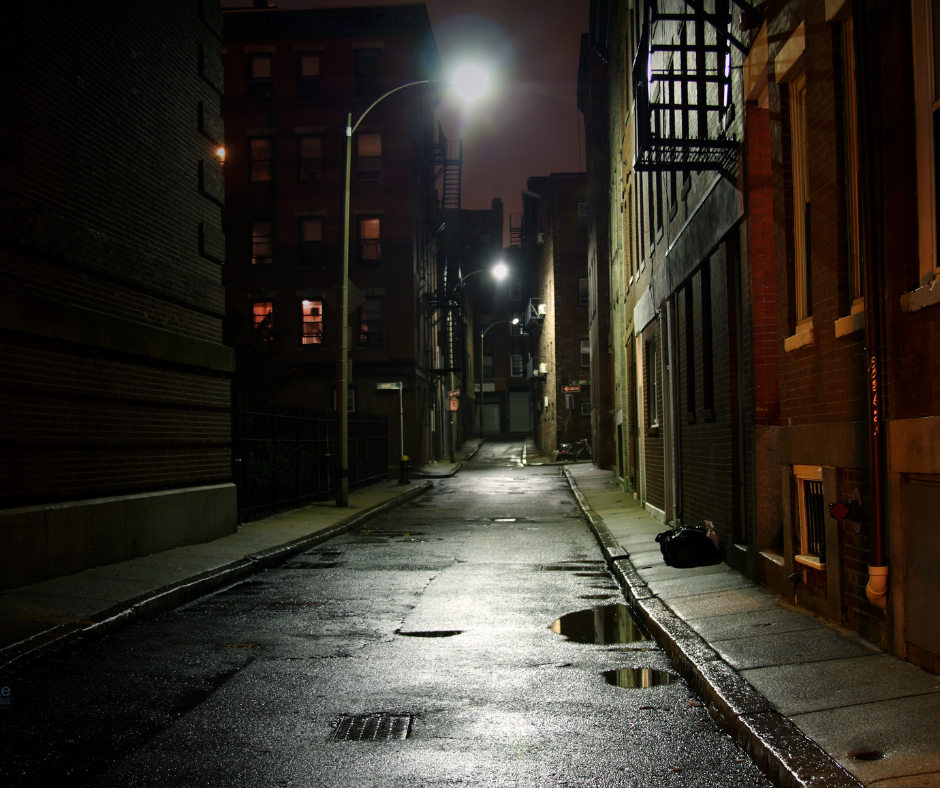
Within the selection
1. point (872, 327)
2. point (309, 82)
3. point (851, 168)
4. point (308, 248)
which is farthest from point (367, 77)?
point (872, 327)

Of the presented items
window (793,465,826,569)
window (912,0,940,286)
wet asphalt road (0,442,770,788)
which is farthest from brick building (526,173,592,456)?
window (912,0,940,286)

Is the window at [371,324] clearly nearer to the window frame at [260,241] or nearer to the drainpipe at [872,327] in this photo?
the window frame at [260,241]

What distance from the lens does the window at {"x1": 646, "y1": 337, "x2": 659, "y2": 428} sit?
17.8m

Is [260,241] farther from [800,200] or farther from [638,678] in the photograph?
[638,678]

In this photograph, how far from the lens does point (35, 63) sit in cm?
1030

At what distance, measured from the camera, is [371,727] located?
205 inches

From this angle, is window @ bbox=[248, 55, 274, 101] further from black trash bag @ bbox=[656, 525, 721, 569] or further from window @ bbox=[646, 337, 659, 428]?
black trash bag @ bbox=[656, 525, 721, 569]

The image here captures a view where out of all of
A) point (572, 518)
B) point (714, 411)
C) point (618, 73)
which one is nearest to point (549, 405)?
point (618, 73)

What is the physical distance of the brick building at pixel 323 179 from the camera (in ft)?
123

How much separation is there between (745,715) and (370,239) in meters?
34.7

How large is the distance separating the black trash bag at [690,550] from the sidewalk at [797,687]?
4.15 feet

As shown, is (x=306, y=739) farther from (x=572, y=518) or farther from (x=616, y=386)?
(x=616, y=386)

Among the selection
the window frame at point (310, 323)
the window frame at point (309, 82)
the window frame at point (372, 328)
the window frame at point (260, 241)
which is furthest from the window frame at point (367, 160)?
the window frame at point (310, 323)

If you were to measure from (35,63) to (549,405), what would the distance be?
43147 millimetres
